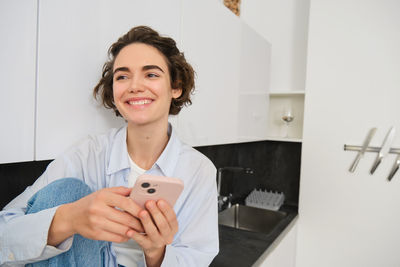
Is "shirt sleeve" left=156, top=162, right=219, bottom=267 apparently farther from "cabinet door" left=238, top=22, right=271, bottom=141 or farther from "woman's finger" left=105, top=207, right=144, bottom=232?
"cabinet door" left=238, top=22, right=271, bottom=141

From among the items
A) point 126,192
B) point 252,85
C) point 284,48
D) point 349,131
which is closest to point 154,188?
point 126,192

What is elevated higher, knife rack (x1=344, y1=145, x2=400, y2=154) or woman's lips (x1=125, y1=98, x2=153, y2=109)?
woman's lips (x1=125, y1=98, x2=153, y2=109)

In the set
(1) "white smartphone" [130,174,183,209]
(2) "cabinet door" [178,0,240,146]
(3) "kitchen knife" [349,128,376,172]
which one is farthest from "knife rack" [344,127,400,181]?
(1) "white smartphone" [130,174,183,209]

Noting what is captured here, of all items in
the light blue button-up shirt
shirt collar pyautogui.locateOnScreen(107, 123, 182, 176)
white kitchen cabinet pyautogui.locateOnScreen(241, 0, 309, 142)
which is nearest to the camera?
the light blue button-up shirt

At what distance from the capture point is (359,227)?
1.85 m

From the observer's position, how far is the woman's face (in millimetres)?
748

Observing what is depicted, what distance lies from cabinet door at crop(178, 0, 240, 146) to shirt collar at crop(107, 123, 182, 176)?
237 millimetres

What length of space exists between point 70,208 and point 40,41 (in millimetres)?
361

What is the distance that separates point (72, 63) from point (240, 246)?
1.08m

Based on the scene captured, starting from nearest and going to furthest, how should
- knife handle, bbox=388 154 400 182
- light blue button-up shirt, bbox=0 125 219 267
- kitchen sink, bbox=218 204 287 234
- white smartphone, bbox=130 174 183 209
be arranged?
1. white smartphone, bbox=130 174 183 209
2. light blue button-up shirt, bbox=0 125 219 267
3. knife handle, bbox=388 154 400 182
4. kitchen sink, bbox=218 204 287 234

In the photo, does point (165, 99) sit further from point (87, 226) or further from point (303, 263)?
point (303, 263)

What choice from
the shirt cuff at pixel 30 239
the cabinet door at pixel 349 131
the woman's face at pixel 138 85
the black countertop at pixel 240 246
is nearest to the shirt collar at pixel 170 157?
the woman's face at pixel 138 85

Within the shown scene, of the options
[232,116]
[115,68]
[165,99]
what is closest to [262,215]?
[232,116]

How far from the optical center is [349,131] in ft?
6.09
